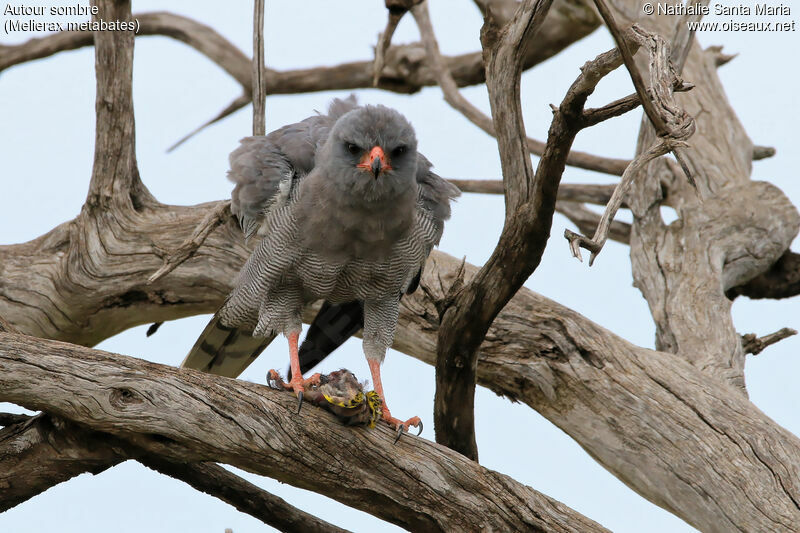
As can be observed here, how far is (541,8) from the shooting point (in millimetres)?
4336

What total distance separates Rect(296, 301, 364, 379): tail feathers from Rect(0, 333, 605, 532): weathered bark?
1205mm

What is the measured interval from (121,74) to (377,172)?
2378 millimetres

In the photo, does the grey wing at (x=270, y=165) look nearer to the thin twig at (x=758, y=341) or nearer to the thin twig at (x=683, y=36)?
the thin twig at (x=683, y=36)

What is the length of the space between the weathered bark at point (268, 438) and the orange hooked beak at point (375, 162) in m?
1.21

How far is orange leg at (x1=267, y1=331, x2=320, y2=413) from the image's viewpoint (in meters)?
4.43

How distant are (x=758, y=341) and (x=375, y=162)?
348 cm

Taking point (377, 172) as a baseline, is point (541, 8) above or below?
above

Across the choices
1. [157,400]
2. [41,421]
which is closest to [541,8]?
[157,400]

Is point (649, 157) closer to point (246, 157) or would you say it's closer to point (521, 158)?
point (521, 158)

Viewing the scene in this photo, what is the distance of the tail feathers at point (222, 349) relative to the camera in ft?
17.9

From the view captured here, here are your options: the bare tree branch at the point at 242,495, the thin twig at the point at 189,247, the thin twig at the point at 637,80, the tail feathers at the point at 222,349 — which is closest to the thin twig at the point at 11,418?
the bare tree branch at the point at 242,495

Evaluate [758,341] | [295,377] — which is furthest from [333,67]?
[295,377]

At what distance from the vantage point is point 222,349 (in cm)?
555

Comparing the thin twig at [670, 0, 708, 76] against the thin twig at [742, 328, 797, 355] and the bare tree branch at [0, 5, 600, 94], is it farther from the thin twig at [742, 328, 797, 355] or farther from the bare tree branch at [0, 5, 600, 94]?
the bare tree branch at [0, 5, 600, 94]
